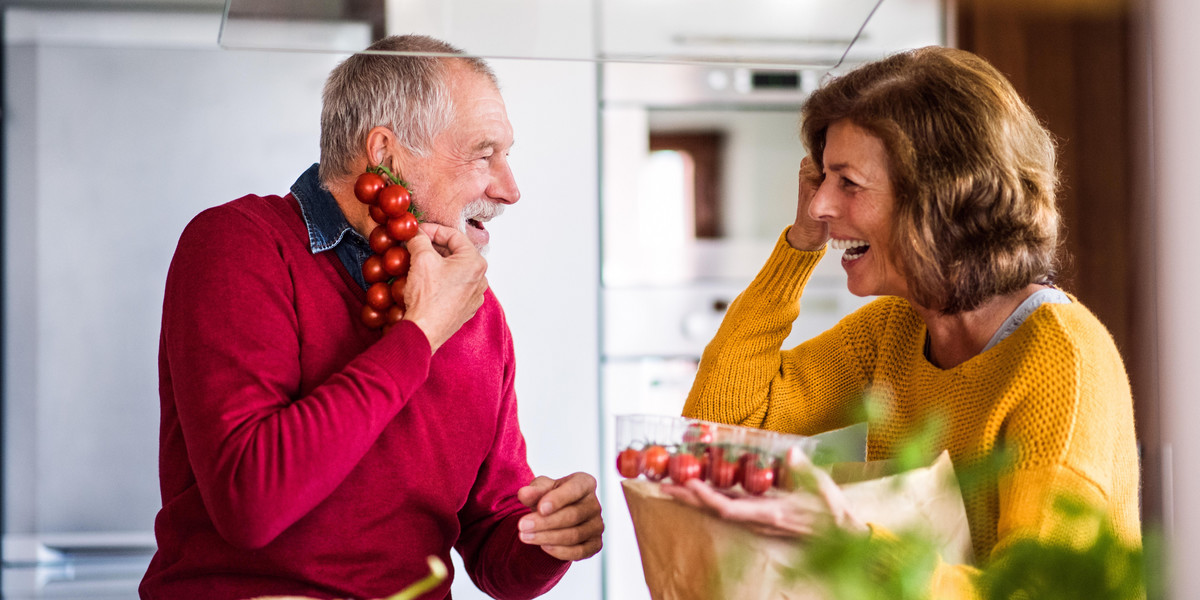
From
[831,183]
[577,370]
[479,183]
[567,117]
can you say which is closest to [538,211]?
[567,117]

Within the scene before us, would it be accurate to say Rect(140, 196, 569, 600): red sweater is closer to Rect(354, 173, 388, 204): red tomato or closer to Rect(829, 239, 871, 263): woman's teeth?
Rect(354, 173, 388, 204): red tomato

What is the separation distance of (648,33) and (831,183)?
32cm

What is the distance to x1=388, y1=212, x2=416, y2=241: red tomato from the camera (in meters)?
1.12

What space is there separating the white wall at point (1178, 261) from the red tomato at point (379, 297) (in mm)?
1918

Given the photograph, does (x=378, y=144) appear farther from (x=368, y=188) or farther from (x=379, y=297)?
(x=379, y=297)

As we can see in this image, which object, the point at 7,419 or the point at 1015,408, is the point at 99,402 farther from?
the point at 1015,408

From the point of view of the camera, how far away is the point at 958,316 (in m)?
1.16

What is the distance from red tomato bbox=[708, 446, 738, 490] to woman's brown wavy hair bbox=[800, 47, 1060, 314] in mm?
422

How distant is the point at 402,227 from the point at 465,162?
0.55 ft

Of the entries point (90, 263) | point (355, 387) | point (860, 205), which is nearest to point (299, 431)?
point (355, 387)

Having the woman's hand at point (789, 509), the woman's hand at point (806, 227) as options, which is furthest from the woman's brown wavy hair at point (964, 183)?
the woman's hand at point (789, 509)

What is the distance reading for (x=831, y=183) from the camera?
1190 mm

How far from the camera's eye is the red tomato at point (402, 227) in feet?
3.68

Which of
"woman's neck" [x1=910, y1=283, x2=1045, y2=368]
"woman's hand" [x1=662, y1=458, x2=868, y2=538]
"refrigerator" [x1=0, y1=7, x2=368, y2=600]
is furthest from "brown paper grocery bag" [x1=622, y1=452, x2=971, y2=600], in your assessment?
"refrigerator" [x1=0, y1=7, x2=368, y2=600]
